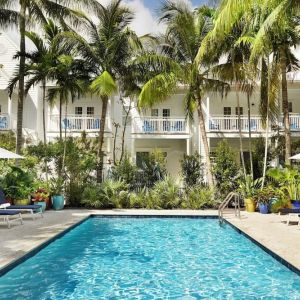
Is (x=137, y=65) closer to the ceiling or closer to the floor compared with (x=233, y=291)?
closer to the ceiling

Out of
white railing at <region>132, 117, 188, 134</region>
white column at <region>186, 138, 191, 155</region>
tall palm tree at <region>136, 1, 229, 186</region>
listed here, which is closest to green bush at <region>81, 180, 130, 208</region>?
tall palm tree at <region>136, 1, 229, 186</region>

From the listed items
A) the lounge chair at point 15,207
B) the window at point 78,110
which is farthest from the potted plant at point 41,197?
the window at point 78,110

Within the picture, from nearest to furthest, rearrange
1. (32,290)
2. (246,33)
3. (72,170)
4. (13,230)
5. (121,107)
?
(32,290), (13,230), (246,33), (72,170), (121,107)

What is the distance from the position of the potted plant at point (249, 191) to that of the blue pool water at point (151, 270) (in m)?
5.12

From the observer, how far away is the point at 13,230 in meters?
11.6

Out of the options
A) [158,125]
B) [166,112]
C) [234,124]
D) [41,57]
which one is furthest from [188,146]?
[41,57]

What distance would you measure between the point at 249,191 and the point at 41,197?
29.6 ft

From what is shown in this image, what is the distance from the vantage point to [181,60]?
20.6m

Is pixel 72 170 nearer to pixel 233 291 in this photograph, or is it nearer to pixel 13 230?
pixel 13 230

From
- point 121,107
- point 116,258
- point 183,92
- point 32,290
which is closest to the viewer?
point 32,290

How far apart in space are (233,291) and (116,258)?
11.0ft

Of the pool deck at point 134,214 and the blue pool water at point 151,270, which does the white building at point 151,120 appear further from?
the blue pool water at point 151,270

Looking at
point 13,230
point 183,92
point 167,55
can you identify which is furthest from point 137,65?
point 13,230

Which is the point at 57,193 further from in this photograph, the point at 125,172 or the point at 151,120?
the point at 151,120
